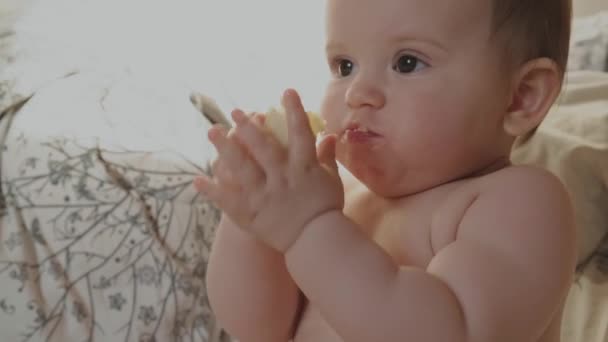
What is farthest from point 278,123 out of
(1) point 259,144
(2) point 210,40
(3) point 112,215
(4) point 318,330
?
(2) point 210,40

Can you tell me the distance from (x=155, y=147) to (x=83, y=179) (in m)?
0.10

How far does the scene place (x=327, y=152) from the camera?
566mm

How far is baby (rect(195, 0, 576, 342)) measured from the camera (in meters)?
0.51

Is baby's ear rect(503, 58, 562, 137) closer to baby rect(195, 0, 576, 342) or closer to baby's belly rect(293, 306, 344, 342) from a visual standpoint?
baby rect(195, 0, 576, 342)

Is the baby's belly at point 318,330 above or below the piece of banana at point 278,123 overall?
below

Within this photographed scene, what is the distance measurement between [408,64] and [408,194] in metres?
0.13

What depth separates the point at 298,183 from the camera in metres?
0.52

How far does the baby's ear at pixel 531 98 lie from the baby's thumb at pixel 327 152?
0.18 metres

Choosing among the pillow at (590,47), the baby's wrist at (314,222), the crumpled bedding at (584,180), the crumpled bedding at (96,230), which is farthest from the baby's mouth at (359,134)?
the pillow at (590,47)

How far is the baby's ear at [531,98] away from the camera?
2.06 feet

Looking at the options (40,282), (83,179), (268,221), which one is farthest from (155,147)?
(268,221)

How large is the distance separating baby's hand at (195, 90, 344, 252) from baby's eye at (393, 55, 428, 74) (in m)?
0.12

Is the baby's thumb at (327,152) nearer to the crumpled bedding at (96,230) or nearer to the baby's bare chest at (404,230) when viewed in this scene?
the baby's bare chest at (404,230)

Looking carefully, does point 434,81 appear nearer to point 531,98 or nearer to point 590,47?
point 531,98
